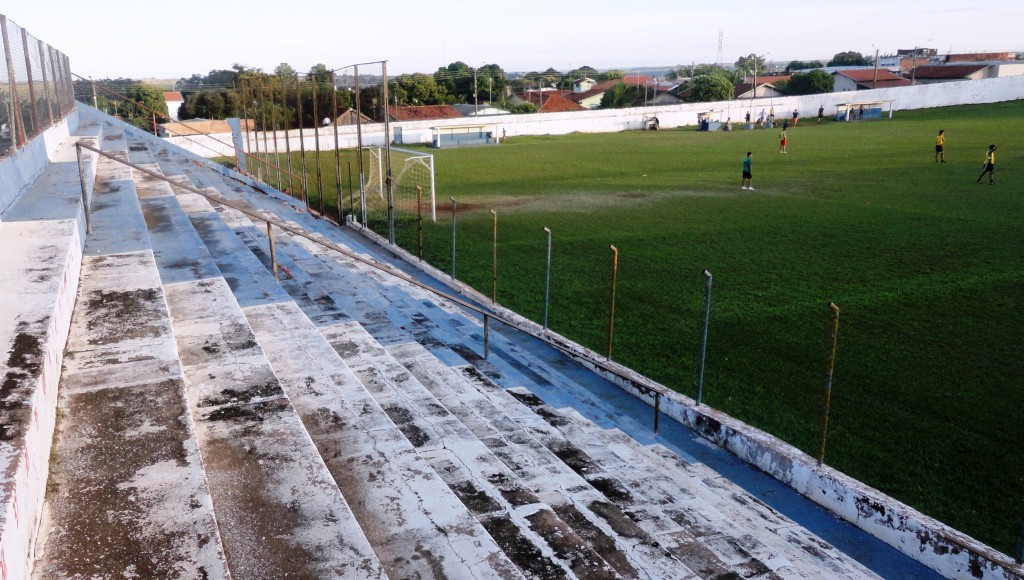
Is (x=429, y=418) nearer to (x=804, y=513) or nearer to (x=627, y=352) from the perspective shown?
(x=804, y=513)

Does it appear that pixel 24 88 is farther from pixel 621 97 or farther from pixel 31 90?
pixel 621 97

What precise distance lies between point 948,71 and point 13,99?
109845mm

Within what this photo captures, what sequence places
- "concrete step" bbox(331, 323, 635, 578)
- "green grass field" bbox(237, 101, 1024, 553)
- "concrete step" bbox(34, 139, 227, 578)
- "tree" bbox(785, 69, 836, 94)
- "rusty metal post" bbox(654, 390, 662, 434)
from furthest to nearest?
"tree" bbox(785, 69, 836, 94) < "green grass field" bbox(237, 101, 1024, 553) < "rusty metal post" bbox(654, 390, 662, 434) < "concrete step" bbox(331, 323, 635, 578) < "concrete step" bbox(34, 139, 227, 578)

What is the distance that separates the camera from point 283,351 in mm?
7223

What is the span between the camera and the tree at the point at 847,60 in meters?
156

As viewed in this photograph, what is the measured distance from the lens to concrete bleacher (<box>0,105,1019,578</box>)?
3473 mm

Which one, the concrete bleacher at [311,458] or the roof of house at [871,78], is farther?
the roof of house at [871,78]

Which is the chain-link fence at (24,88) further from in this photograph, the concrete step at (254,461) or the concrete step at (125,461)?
the concrete step at (125,461)

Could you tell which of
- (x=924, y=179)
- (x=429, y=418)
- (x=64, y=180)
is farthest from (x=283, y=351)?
(x=924, y=179)

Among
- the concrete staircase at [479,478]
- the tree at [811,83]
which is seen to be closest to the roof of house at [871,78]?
the tree at [811,83]

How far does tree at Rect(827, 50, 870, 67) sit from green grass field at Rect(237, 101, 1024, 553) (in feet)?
452

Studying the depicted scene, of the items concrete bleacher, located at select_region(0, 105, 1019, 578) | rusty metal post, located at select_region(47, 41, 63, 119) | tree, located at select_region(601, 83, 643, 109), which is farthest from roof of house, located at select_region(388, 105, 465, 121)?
concrete bleacher, located at select_region(0, 105, 1019, 578)

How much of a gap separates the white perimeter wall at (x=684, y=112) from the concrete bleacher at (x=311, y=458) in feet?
136

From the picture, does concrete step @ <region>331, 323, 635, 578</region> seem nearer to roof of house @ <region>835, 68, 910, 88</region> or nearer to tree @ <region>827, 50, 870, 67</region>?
roof of house @ <region>835, 68, 910, 88</region>
